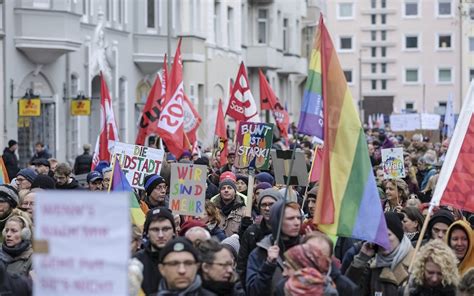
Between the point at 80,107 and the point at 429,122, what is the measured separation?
1779 centimetres

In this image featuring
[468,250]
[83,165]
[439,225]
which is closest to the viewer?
[468,250]

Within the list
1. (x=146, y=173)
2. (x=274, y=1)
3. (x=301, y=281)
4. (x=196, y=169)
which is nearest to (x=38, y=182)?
(x=146, y=173)

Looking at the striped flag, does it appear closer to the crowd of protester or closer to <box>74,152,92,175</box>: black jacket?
the crowd of protester

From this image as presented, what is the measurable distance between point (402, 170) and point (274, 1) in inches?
1486

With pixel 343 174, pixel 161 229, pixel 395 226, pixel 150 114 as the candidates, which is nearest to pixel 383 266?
pixel 395 226

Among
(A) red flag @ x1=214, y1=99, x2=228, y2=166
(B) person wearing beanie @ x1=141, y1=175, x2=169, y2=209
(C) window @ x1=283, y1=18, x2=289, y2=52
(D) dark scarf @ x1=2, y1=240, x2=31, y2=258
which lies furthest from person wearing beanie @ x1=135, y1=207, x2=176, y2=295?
(C) window @ x1=283, y1=18, x2=289, y2=52

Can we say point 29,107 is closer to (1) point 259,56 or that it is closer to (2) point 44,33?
(2) point 44,33

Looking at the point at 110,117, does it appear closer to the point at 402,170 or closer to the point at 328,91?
the point at 402,170

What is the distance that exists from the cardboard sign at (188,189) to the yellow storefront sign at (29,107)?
53.4ft

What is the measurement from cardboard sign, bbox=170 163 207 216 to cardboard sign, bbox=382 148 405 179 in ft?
16.9

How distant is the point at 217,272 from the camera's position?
854 cm

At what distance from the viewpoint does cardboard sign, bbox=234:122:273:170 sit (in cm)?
1664

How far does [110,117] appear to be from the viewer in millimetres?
20781

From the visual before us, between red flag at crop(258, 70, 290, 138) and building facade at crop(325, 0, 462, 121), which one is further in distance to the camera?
building facade at crop(325, 0, 462, 121)
